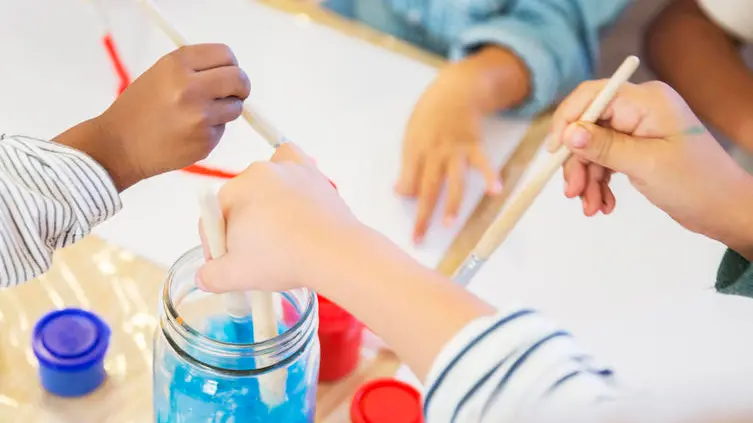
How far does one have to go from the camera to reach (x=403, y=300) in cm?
31

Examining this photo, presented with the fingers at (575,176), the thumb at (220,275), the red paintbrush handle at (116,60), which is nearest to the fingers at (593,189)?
the fingers at (575,176)

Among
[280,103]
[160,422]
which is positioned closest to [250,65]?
[280,103]

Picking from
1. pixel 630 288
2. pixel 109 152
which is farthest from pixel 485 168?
pixel 109 152

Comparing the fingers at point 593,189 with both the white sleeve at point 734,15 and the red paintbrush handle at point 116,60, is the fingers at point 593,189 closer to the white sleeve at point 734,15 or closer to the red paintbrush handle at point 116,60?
the white sleeve at point 734,15

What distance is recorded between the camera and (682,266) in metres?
0.49

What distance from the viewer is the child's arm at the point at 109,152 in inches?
15.3

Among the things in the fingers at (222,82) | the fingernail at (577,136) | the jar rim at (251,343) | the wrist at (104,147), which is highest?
the fingers at (222,82)

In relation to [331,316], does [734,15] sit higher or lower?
higher

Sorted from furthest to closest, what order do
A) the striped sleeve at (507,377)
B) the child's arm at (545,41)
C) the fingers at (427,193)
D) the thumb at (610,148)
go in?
the child's arm at (545,41) < the fingers at (427,193) < the thumb at (610,148) < the striped sleeve at (507,377)

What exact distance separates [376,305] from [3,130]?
0.33 m

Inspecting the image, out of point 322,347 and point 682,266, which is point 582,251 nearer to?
point 682,266

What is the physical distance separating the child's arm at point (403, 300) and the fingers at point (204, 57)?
0.31 feet

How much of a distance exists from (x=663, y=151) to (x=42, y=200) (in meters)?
0.30

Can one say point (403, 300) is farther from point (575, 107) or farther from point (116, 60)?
point (116, 60)
